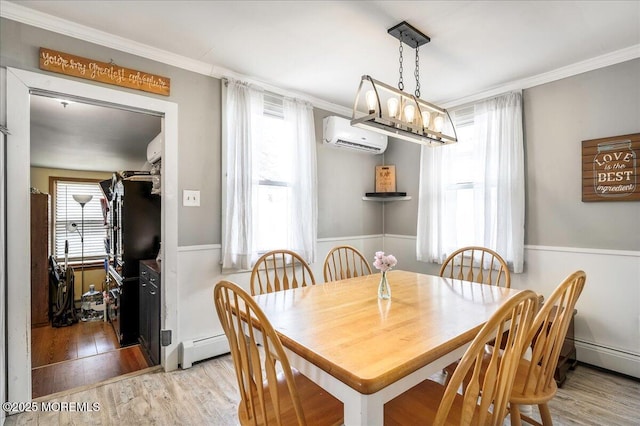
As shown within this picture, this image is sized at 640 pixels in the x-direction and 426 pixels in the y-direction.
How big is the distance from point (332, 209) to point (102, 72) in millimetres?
2316

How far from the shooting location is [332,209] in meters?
3.54

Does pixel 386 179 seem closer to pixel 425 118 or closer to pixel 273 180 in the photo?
pixel 273 180

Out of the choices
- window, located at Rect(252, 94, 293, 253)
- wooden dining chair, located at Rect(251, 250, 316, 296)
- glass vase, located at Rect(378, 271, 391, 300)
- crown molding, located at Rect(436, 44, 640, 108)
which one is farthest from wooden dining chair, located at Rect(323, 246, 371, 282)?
crown molding, located at Rect(436, 44, 640, 108)

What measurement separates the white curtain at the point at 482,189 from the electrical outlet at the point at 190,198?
224cm

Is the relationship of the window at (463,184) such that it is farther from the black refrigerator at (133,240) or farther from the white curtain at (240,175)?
the black refrigerator at (133,240)

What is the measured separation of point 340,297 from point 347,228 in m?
1.98

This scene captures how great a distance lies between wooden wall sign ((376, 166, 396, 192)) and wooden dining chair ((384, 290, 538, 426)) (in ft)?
8.91

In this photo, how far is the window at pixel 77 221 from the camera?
5285 millimetres

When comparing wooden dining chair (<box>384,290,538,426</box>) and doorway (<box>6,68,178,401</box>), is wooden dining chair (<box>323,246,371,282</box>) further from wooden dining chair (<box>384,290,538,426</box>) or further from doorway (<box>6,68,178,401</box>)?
doorway (<box>6,68,178,401</box>)

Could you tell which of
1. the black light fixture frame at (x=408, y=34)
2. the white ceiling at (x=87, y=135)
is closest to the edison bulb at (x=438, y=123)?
the black light fixture frame at (x=408, y=34)

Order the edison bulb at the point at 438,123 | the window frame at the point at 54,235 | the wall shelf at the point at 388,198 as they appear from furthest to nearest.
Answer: the window frame at the point at 54,235, the wall shelf at the point at 388,198, the edison bulb at the point at 438,123

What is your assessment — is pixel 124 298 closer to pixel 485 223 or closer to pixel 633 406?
pixel 485 223

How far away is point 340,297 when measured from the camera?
1.72 metres

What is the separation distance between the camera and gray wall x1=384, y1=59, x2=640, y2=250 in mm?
2328
